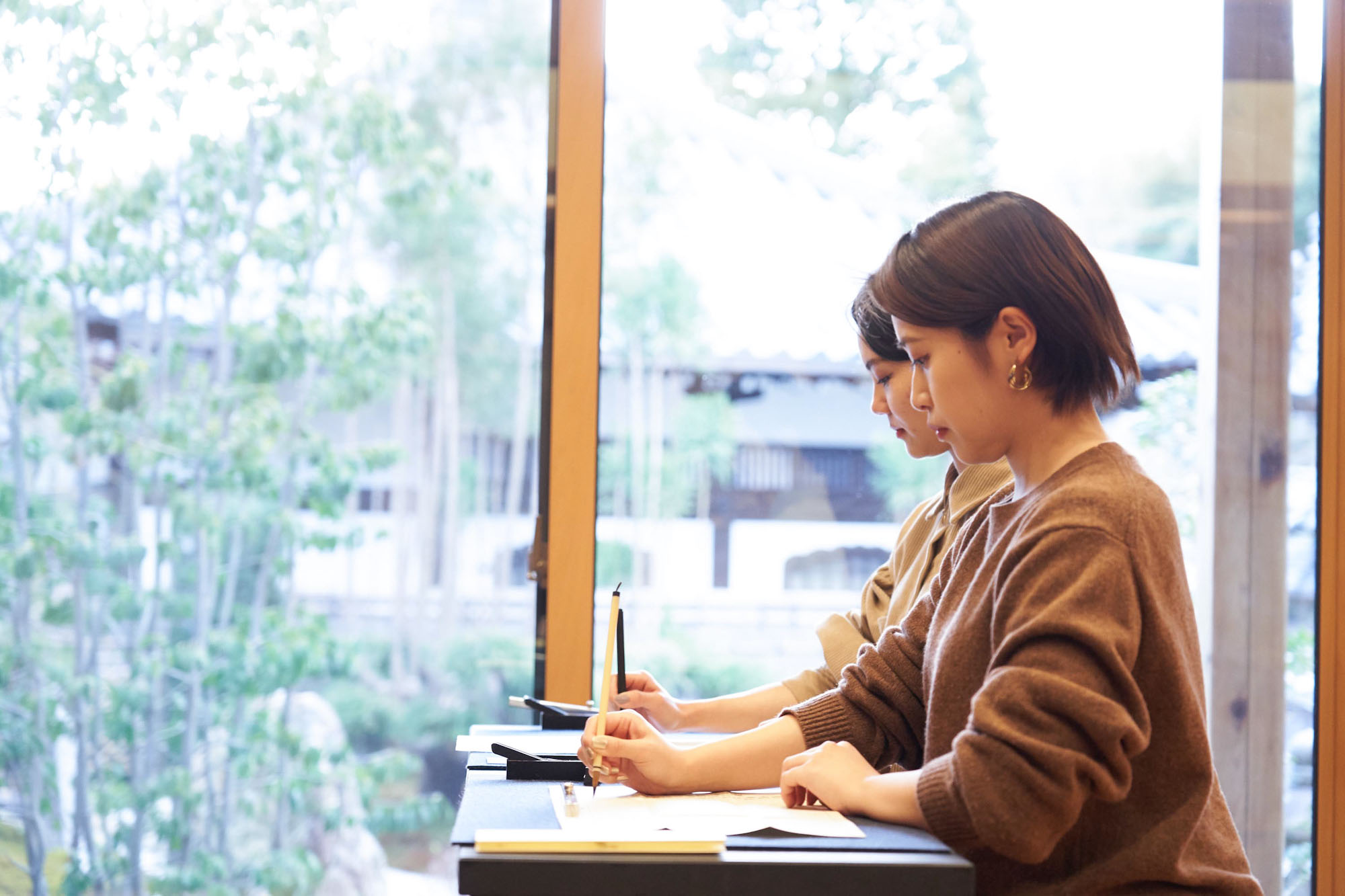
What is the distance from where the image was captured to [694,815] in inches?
42.0

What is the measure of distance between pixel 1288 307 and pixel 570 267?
128cm

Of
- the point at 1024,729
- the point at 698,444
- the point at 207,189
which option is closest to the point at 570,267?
the point at 698,444

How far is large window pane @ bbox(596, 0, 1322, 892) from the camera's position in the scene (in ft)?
6.73

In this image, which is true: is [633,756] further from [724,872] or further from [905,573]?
[905,573]

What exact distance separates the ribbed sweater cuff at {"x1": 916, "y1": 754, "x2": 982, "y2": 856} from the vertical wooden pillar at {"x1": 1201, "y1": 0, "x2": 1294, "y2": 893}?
1.32 meters

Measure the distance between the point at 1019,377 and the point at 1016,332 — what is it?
0.14 ft

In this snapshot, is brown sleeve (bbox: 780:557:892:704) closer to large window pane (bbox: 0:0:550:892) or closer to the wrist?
the wrist

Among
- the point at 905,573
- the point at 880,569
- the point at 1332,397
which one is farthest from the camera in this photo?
the point at 1332,397

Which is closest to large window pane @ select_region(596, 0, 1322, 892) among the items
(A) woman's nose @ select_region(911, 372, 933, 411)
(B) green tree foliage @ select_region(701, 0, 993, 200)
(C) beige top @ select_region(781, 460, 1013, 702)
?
(B) green tree foliage @ select_region(701, 0, 993, 200)

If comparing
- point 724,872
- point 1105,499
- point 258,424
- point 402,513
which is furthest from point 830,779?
point 258,424

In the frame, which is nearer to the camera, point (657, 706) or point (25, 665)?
point (657, 706)

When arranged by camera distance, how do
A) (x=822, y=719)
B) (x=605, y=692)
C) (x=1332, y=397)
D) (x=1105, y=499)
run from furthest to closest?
1. (x=1332, y=397)
2. (x=822, y=719)
3. (x=605, y=692)
4. (x=1105, y=499)

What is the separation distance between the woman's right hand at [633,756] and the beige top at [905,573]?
0.38 meters

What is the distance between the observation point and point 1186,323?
2146 millimetres
